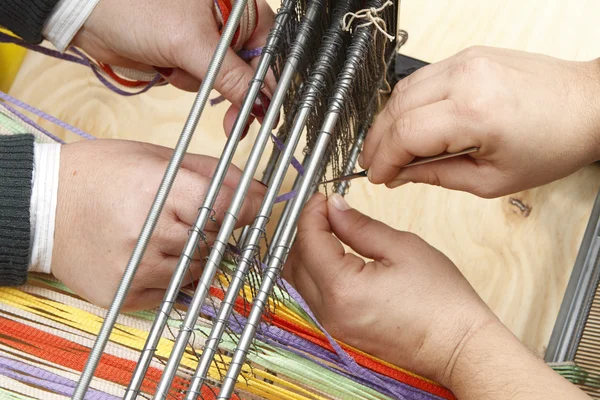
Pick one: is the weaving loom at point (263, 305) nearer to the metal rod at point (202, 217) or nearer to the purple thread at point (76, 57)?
the metal rod at point (202, 217)

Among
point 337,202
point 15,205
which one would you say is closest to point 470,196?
point 337,202

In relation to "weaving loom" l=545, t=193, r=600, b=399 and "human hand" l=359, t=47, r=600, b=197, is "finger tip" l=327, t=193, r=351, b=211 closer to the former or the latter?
"human hand" l=359, t=47, r=600, b=197

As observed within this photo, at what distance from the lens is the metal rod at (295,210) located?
63 centimetres

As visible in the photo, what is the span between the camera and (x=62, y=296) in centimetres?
84

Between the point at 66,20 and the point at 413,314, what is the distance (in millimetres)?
646

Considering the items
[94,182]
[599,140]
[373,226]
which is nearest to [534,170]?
[599,140]

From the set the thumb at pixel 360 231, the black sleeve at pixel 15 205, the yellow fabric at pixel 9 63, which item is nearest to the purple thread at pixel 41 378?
the black sleeve at pixel 15 205

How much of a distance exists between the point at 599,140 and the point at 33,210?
27.1 inches

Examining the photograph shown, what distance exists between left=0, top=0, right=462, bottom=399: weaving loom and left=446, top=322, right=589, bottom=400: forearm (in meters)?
0.06

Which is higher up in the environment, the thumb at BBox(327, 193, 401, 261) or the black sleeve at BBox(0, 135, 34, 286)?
the thumb at BBox(327, 193, 401, 261)

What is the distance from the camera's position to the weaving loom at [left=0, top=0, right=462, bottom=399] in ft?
2.19

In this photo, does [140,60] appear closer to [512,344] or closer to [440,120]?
[440,120]

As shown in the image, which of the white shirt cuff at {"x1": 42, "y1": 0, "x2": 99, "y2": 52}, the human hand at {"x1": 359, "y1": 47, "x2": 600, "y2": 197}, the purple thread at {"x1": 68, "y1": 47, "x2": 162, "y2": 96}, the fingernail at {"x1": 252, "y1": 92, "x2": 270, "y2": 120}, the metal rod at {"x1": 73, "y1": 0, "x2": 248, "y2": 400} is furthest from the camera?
the purple thread at {"x1": 68, "y1": 47, "x2": 162, "y2": 96}

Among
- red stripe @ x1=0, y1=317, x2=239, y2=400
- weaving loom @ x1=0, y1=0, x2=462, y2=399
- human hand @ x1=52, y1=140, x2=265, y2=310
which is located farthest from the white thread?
red stripe @ x1=0, y1=317, x2=239, y2=400
